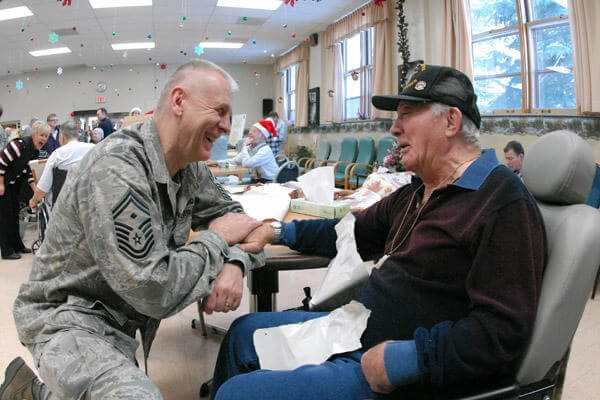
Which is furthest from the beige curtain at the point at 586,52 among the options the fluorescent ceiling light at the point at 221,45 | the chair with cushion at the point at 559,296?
the fluorescent ceiling light at the point at 221,45

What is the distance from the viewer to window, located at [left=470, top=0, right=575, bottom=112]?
471 cm

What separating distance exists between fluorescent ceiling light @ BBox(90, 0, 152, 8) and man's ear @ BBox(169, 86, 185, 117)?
709 cm

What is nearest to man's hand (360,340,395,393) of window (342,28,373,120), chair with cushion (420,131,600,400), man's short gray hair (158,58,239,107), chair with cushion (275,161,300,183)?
chair with cushion (420,131,600,400)

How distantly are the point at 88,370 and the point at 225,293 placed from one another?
35 cm

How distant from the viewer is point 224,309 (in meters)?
1.15

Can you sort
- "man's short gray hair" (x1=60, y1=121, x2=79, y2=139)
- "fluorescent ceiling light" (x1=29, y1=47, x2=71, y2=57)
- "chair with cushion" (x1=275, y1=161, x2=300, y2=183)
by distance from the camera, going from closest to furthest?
1. "man's short gray hair" (x1=60, y1=121, x2=79, y2=139)
2. "chair with cushion" (x1=275, y1=161, x2=300, y2=183)
3. "fluorescent ceiling light" (x1=29, y1=47, x2=71, y2=57)

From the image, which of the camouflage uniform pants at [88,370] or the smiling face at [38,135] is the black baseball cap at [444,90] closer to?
the camouflage uniform pants at [88,370]

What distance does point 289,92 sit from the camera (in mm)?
13047

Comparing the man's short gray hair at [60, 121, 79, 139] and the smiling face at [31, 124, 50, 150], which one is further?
the smiling face at [31, 124, 50, 150]

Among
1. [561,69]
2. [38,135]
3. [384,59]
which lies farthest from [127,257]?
[384,59]

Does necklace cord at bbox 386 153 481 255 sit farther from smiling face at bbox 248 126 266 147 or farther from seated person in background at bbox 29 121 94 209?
smiling face at bbox 248 126 266 147

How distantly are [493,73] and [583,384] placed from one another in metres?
4.53

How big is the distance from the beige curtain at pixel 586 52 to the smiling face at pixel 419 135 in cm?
366

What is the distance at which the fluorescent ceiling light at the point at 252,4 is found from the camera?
24.6ft
